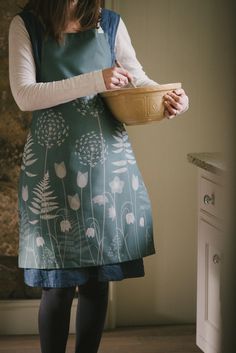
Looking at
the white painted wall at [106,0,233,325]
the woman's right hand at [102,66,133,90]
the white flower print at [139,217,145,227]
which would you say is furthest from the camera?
the white painted wall at [106,0,233,325]

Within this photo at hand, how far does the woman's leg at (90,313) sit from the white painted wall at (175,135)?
84 centimetres

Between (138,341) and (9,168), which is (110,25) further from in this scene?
(138,341)

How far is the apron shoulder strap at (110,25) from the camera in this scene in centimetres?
172

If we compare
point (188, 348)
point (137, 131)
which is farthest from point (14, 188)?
point (188, 348)

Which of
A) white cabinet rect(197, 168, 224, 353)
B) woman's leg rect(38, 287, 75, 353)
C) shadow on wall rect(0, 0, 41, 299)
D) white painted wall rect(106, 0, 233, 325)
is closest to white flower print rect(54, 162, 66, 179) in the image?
woman's leg rect(38, 287, 75, 353)

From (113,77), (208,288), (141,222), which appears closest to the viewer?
(113,77)

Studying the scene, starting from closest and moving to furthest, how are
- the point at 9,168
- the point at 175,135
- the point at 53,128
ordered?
the point at 53,128 → the point at 9,168 → the point at 175,135

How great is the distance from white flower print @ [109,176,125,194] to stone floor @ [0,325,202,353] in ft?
2.95

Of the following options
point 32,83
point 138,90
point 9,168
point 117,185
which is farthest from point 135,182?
point 9,168

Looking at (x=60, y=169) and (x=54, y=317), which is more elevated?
(x=60, y=169)

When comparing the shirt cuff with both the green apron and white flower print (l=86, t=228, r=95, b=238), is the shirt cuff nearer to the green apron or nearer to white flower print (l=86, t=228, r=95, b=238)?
the green apron

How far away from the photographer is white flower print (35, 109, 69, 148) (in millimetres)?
1643

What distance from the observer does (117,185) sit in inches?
66.6

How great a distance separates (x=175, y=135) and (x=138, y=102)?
999 millimetres
